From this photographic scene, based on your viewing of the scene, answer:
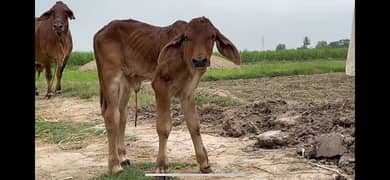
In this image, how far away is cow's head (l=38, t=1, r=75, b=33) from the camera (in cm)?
1007

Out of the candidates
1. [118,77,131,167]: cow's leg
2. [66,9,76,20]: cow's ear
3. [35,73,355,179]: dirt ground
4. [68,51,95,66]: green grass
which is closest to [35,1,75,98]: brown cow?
[66,9,76,20]: cow's ear

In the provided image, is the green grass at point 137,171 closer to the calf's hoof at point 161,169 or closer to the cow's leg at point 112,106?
the calf's hoof at point 161,169

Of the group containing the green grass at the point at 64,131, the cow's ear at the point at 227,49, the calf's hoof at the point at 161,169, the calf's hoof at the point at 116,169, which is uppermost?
the cow's ear at the point at 227,49

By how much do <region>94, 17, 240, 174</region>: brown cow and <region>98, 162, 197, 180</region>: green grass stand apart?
0.10m

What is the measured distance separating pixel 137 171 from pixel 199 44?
1.31 metres

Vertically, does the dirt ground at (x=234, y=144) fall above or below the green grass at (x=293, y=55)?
below

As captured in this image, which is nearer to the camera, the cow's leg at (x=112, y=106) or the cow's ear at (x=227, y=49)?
the cow's ear at (x=227, y=49)

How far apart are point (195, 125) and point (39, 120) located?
4.53 meters

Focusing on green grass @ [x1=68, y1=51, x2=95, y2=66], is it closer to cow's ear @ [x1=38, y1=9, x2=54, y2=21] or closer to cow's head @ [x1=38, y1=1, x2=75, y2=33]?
cow's ear @ [x1=38, y1=9, x2=54, y2=21]

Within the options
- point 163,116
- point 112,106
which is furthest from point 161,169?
point 112,106

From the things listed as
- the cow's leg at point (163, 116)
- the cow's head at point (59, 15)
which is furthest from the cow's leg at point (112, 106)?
the cow's head at point (59, 15)

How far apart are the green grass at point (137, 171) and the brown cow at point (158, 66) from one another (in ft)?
0.32

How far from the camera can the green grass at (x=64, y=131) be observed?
6.93m
